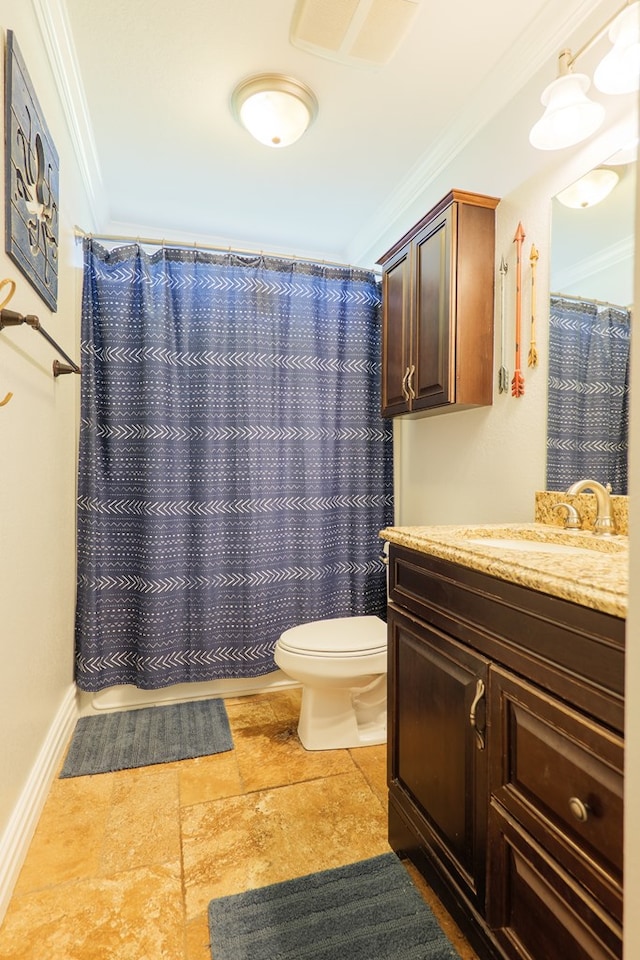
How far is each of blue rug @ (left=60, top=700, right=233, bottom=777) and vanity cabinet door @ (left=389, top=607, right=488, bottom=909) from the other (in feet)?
2.87

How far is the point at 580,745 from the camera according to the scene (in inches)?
29.0

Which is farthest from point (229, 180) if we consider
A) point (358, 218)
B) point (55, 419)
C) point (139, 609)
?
point (139, 609)

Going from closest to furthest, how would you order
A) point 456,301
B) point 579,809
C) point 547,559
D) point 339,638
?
point 579,809 < point 547,559 < point 456,301 < point 339,638

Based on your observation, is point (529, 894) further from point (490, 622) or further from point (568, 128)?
point (568, 128)

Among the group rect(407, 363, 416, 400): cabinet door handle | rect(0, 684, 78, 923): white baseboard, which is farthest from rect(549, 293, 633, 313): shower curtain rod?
rect(0, 684, 78, 923): white baseboard

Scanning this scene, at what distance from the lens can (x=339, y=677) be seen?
175cm

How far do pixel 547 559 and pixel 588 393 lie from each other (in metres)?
0.76

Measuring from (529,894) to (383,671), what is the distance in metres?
0.93

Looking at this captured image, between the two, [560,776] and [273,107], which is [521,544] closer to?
[560,776]

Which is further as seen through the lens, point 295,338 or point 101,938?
point 295,338

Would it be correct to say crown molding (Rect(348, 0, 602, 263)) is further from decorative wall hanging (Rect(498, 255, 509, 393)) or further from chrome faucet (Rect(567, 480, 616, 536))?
chrome faucet (Rect(567, 480, 616, 536))

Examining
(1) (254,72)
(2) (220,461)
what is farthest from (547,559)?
(1) (254,72)

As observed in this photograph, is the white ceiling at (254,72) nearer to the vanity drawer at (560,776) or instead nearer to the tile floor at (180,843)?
the vanity drawer at (560,776)

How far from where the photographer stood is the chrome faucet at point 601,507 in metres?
1.31
